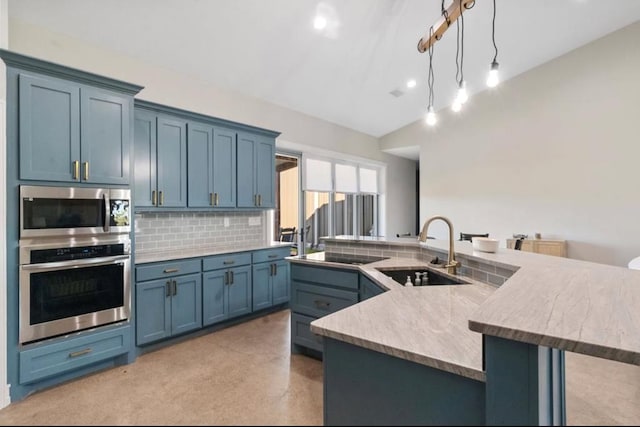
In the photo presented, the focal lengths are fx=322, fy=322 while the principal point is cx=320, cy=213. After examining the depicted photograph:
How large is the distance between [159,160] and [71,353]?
182 centimetres

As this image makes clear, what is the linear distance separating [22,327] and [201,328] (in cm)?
149

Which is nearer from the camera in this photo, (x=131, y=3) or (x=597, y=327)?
(x=597, y=327)

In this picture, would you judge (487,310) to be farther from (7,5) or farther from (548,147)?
(548,147)

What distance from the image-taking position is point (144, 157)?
3154 millimetres

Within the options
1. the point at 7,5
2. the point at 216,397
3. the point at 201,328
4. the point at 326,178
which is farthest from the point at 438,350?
the point at 326,178

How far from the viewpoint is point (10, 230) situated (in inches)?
85.7

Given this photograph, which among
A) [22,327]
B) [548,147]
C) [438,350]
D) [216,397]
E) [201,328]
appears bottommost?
[201,328]

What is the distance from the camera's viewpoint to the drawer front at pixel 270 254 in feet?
12.8

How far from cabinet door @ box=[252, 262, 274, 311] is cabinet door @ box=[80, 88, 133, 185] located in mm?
1792

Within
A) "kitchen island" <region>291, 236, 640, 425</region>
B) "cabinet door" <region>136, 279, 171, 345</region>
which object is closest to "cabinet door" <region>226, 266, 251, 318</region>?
"cabinet door" <region>136, 279, 171, 345</region>

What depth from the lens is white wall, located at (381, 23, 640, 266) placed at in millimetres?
4355

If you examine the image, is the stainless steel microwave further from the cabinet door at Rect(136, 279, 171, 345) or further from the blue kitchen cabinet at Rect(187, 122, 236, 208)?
the blue kitchen cabinet at Rect(187, 122, 236, 208)

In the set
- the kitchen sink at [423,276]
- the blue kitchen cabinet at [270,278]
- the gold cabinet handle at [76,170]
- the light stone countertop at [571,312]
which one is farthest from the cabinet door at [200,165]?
the light stone countertop at [571,312]

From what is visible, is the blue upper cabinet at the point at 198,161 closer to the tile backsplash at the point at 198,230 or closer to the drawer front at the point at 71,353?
the tile backsplash at the point at 198,230
